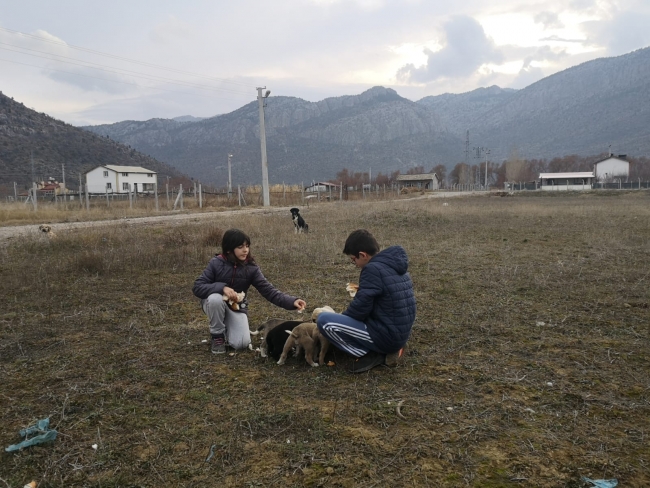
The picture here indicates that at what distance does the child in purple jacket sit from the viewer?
4.41m

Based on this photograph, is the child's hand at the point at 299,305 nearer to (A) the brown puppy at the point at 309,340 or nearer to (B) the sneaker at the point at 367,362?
(A) the brown puppy at the point at 309,340

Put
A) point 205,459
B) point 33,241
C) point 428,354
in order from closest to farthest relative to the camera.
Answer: point 205,459
point 428,354
point 33,241

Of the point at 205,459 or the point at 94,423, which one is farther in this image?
the point at 94,423

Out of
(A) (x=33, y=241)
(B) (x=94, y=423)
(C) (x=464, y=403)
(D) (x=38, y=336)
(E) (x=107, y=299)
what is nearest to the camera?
(B) (x=94, y=423)

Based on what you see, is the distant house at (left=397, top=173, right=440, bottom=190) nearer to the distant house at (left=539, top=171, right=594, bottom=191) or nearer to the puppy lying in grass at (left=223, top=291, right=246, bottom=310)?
the distant house at (left=539, top=171, right=594, bottom=191)

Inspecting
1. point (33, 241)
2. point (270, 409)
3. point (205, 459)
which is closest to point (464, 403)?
point (270, 409)

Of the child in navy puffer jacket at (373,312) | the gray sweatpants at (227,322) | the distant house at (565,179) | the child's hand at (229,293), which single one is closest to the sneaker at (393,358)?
Answer: the child in navy puffer jacket at (373,312)

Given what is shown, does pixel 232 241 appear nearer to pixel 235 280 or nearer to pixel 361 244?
pixel 235 280

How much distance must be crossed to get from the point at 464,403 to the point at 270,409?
1399 millimetres

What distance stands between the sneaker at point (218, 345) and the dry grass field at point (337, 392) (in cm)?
10

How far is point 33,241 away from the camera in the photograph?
11.3 metres

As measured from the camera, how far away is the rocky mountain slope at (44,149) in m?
58.0

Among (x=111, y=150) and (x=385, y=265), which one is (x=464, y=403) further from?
(x=111, y=150)

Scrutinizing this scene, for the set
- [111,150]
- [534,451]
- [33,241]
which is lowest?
[534,451]
